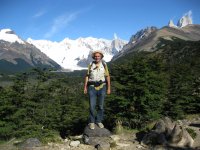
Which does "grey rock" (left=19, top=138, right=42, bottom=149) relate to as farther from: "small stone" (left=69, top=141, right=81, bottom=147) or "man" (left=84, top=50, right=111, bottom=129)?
"man" (left=84, top=50, right=111, bottom=129)

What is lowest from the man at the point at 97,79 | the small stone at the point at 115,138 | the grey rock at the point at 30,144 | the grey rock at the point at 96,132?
the grey rock at the point at 30,144

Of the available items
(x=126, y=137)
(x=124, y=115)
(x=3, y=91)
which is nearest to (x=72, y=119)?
(x=3, y=91)

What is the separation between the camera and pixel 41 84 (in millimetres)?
36688

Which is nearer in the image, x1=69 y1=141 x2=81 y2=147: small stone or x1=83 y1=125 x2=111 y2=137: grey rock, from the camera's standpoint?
x1=69 y1=141 x2=81 y2=147: small stone

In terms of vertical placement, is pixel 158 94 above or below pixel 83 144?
above

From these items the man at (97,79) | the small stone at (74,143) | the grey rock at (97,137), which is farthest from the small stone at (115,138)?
the small stone at (74,143)

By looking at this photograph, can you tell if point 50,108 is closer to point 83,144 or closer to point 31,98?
point 31,98

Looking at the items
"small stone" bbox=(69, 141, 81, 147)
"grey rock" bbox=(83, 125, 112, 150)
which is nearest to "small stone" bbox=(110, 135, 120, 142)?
"grey rock" bbox=(83, 125, 112, 150)

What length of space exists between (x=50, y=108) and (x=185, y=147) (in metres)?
23.6

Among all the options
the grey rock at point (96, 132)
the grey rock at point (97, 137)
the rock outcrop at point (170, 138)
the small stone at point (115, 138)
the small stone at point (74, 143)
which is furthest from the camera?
the small stone at point (115, 138)

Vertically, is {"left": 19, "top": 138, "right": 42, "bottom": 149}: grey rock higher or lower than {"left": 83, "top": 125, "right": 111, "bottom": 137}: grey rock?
lower

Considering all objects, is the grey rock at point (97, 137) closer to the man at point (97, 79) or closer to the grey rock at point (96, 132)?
the grey rock at point (96, 132)

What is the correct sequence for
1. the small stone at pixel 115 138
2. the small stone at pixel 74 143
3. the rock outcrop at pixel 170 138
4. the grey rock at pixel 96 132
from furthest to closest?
the small stone at pixel 115 138 < the grey rock at pixel 96 132 < the small stone at pixel 74 143 < the rock outcrop at pixel 170 138

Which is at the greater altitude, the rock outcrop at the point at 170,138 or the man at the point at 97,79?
the man at the point at 97,79
